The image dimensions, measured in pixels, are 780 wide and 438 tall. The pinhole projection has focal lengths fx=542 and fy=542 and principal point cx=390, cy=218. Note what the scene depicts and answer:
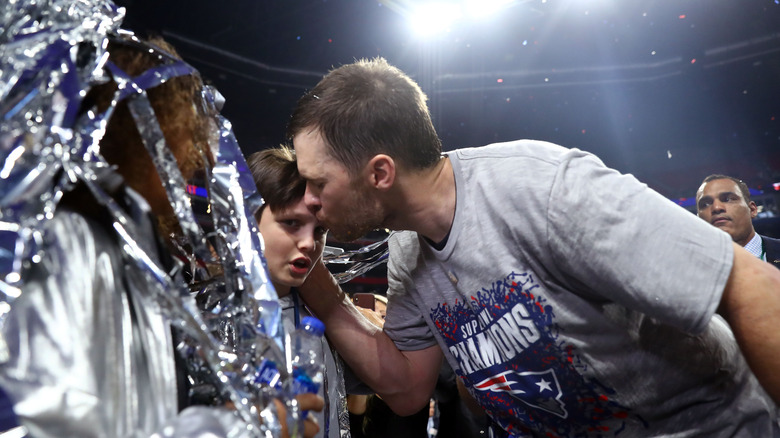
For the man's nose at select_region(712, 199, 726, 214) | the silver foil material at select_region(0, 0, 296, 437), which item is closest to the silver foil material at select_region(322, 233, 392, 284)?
the silver foil material at select_region(0, 0, 296, 437)

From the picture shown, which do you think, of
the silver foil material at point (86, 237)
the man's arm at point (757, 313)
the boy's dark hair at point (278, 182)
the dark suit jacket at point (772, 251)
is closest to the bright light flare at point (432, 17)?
the dark suit jacket at point (772, 251)

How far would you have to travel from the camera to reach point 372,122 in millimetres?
1231

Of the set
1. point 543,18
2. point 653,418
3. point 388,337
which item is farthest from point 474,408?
point 543,18

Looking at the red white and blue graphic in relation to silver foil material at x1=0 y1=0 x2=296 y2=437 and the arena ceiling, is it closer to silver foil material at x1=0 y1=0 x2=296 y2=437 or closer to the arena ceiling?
silver foil material at x1=0 y1=0 x2=296 y2=437

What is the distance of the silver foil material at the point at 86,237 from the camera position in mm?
521

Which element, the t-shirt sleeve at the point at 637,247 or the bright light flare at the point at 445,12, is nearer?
the t-shirt sleeve at the point at 637,247

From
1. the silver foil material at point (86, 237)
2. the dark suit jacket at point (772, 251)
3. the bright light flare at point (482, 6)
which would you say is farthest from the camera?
the bright light flare at point (482, 6)

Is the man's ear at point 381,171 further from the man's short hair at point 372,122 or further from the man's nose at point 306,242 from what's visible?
the man's nose at point 306,242

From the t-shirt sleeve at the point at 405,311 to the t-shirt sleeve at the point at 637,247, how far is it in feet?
1.39

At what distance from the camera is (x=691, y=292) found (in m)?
0.88

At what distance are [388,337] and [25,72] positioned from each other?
97cm

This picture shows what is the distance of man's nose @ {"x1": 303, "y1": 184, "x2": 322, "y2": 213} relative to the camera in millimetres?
1267

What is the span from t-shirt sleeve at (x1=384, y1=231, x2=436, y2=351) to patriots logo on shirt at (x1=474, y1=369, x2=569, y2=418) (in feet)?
0.82

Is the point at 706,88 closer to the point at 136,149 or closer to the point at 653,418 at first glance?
the point at 653,418
